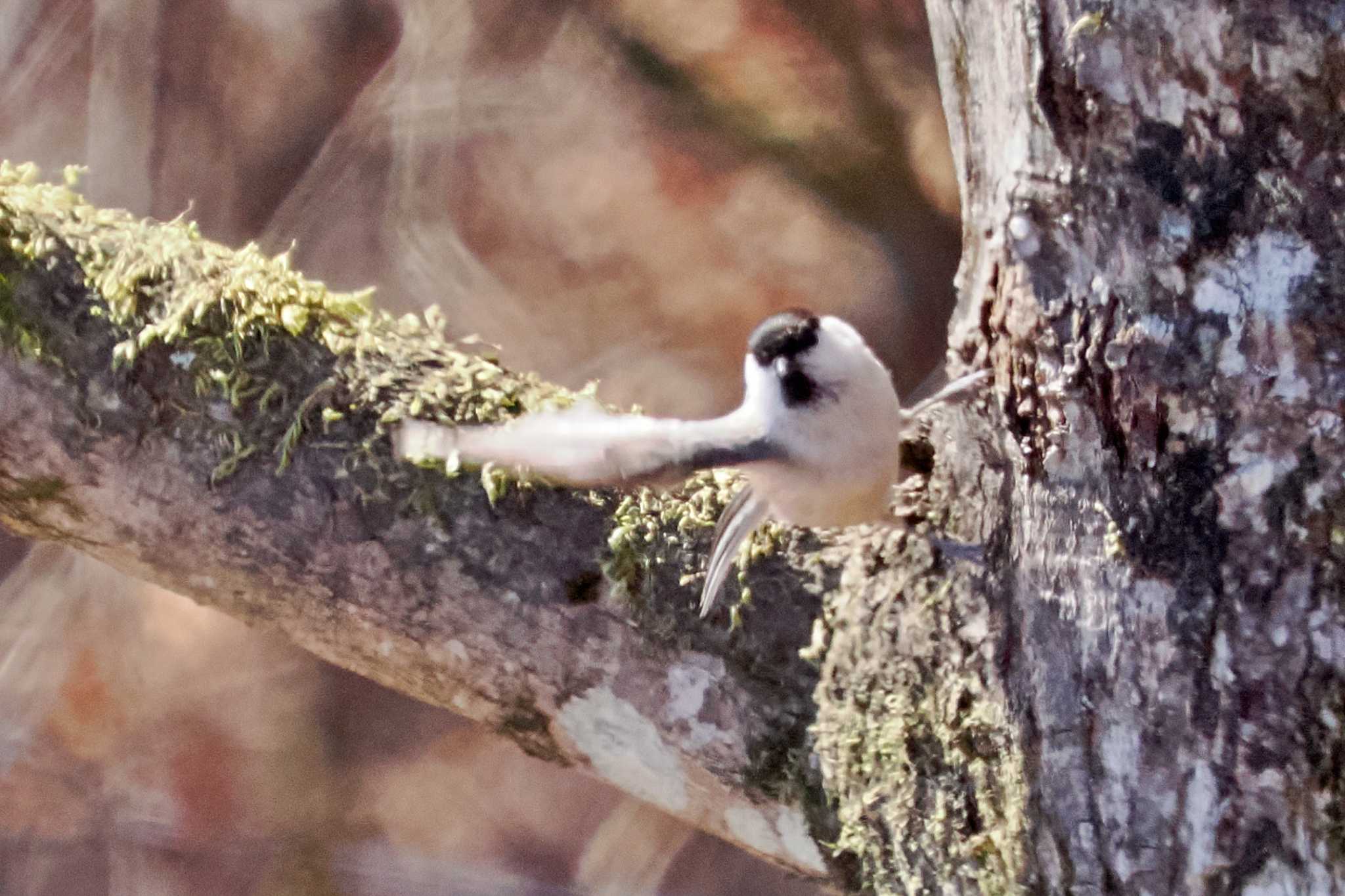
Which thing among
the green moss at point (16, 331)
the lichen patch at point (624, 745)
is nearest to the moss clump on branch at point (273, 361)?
the green moss at point (16, 331)

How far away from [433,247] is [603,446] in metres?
0.74

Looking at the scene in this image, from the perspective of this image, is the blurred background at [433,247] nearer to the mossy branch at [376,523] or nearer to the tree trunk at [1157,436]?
the mossy branch at [376,523]

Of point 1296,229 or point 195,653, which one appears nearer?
point 1296,229

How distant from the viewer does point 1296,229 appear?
61 cm

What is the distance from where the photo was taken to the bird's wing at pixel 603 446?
828 mm

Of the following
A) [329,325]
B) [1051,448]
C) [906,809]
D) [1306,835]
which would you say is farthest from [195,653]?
[1306,835]

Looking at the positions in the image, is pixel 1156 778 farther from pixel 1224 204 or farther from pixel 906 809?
pixel 1224 204

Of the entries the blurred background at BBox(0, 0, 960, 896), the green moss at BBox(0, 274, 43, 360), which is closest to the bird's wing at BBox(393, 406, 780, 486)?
the green moss at BBox(0, 274, 43, 360)

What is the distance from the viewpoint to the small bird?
2.75 ft

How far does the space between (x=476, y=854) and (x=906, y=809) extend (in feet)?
3.22

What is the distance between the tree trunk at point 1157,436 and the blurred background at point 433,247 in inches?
27.1

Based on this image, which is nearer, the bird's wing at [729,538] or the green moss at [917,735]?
the green moss at [917,735]

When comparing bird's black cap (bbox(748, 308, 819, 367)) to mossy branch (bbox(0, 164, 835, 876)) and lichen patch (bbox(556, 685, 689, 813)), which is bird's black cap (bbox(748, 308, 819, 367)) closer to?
mossy branch (bbox(0, 164, 835, 876))

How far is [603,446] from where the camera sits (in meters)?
0.83
